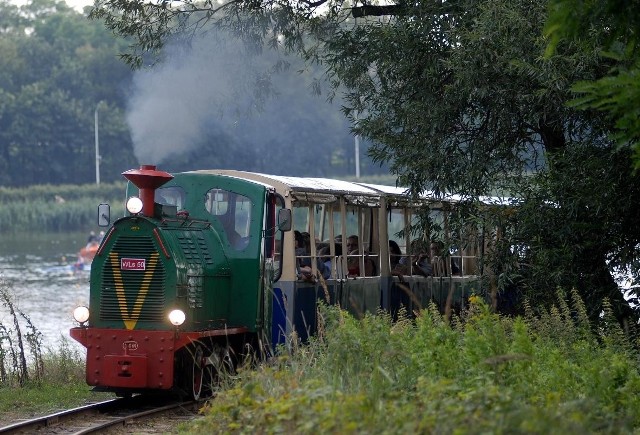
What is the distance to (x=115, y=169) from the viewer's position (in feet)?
188

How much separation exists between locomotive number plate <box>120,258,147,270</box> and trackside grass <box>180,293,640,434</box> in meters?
2.47

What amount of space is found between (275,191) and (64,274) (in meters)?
39.1

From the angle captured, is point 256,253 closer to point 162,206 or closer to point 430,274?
point 162,206

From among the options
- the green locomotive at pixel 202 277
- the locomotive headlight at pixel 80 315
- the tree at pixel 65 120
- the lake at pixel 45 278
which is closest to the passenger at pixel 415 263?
the green locomotive at pixel 202 277

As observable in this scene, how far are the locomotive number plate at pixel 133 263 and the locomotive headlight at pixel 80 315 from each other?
625 mm

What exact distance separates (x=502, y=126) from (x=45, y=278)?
3639 cm

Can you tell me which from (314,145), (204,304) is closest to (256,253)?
(204,304)

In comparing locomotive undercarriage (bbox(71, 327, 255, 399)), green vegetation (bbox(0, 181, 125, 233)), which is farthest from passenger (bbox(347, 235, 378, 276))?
green vegetation (bbox(0, 181, 125, 233))

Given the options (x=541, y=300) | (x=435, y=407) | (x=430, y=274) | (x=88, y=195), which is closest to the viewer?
(x=435, y=407)

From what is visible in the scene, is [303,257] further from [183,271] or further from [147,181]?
[147,181]

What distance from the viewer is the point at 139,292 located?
13164 millimetres

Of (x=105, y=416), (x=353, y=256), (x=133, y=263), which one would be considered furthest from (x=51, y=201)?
(x=105, y=416)

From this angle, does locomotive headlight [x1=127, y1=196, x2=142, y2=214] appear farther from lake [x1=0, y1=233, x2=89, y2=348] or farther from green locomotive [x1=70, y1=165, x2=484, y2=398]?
lake [x1=0, y1=233, x2=89, y2=348]

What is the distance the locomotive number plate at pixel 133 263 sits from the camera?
13.1 meters
